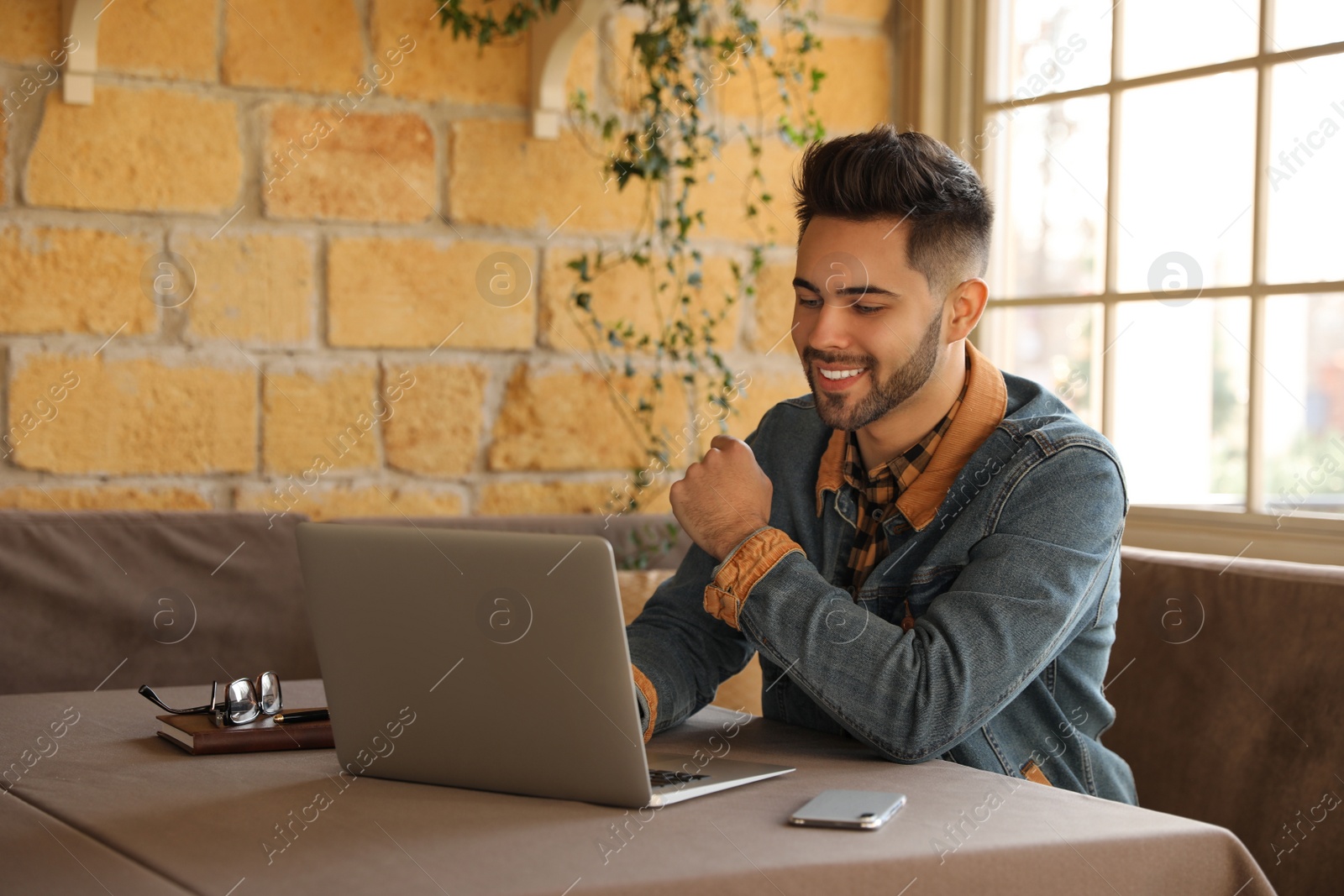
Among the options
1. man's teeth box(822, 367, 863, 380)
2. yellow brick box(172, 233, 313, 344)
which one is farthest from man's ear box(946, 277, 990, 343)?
yellow brick box(172, 233, 313, 344)

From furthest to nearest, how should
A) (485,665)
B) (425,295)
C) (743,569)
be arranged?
(425,295) → (743,569) → (485,665)

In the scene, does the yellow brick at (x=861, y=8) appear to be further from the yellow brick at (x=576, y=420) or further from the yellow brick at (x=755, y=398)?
the yellow brick at (x=576, y=420)

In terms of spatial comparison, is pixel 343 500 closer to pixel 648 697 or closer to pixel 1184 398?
pixel 648 697

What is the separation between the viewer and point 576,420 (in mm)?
2715

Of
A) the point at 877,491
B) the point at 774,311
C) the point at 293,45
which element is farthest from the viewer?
the point at 774,311

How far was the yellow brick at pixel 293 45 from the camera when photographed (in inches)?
95.0

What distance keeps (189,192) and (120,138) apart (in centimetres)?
14

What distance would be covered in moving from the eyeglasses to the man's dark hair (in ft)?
2.75

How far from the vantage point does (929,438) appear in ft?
5.57

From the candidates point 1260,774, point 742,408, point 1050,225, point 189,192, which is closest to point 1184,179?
point 1050,225

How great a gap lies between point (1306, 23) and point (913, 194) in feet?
3.36

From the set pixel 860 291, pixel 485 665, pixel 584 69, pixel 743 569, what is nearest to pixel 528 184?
pixel 584 69

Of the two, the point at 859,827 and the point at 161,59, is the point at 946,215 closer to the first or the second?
the point at 859,827

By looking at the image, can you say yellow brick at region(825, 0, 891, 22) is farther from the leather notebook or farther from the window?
the leather notebook
